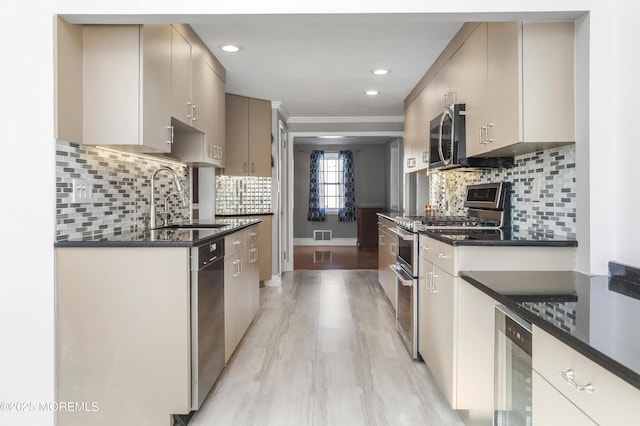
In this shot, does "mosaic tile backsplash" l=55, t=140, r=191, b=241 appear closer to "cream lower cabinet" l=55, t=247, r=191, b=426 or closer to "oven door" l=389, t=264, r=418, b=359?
"cream lower cabinet" l=55, t=247, r=191, b=426

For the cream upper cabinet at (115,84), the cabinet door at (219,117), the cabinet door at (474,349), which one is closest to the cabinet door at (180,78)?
the cream upper cabinet at (115,84)

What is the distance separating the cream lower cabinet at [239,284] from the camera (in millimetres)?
2739

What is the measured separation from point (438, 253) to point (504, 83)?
95 cm

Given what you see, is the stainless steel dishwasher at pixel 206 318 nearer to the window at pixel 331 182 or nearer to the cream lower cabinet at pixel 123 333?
the cream lower cabinet at pixel 123 333

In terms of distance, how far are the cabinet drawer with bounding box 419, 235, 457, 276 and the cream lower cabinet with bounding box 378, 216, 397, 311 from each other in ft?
3.21

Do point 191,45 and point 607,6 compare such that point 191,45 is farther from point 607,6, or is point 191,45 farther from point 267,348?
point 607,6

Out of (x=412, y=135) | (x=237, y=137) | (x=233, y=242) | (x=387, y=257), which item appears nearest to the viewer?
(x=233, y=242)

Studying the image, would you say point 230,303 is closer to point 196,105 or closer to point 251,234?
point 251,234

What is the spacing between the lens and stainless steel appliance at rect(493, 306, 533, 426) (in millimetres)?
1300

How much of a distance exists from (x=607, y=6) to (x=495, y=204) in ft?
4.44

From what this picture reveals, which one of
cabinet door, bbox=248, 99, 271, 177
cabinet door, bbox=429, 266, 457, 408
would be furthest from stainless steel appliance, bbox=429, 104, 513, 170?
cabinet door, bbox=248, 99, 271, 177

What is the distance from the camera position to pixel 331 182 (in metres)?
10.1

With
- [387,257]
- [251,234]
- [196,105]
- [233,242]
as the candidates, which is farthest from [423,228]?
[196,105]

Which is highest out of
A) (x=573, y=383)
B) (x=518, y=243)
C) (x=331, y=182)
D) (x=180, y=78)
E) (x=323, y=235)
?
(x=180, y=78)
